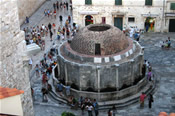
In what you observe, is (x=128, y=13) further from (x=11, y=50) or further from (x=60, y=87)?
(x=11, y=50)

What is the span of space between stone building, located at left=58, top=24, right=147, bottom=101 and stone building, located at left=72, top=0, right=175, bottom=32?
1393 centimetres

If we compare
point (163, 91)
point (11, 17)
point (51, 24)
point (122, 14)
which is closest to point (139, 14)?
point (122, 14)

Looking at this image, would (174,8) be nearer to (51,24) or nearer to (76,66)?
(51,24)

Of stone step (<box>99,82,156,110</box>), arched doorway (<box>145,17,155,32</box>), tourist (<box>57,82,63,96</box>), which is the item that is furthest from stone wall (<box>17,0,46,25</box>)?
stone step (<box>99,82,156,110</box>)

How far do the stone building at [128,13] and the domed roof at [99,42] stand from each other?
44.3 ft

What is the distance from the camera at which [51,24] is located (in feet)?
135

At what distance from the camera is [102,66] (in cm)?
2298

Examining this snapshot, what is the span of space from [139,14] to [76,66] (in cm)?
1811

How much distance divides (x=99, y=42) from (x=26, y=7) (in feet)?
76.1

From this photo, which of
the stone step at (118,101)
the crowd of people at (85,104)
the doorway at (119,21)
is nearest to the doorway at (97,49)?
the crowd of people at (85,104)

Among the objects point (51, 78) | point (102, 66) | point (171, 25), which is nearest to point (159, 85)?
point (102, 66)

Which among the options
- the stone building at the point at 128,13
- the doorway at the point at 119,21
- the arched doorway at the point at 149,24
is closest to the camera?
the stone building at the point at 128,13

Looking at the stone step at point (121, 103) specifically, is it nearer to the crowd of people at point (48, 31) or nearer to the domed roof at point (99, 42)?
the domed roof at point (99, 42)

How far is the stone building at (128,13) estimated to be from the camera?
3775 centimetres
